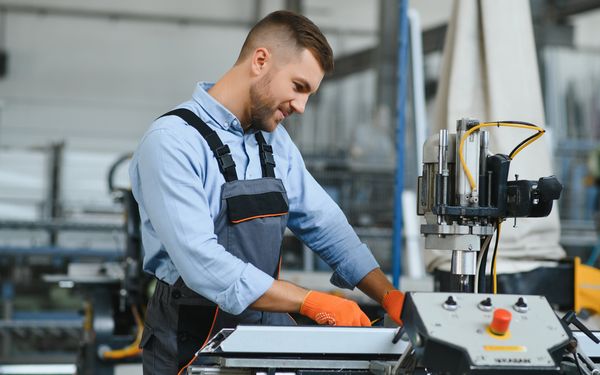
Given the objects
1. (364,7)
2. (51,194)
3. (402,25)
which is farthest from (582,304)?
(364,7)

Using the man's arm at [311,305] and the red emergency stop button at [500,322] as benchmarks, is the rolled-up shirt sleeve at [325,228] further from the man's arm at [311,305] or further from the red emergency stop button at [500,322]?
the red emergency stop button at [500,322]

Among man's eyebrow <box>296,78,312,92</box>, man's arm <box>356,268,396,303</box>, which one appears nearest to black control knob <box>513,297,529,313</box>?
man's arm <box>356,268,396,303</box>

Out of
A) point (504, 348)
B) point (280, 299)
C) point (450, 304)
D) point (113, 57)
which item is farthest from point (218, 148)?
point (113, 57)

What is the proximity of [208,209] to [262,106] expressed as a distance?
0.30 meters

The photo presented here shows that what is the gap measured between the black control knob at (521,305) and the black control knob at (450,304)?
0.36 ft

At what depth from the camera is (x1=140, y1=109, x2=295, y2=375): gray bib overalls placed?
1873mm

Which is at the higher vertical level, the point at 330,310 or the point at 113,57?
the point at 113,57

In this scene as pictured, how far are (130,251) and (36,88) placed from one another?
8.97 m

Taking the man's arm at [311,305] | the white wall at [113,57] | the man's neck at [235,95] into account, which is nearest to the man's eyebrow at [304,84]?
the man's neck at [235,95]

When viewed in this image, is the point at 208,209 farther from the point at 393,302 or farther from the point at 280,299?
the point at 393,302

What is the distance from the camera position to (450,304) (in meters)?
1.41

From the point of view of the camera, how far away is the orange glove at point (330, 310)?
1.70m

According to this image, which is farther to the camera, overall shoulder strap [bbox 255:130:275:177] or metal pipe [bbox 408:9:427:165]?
metal pipe [bbox 408:9:427:165]

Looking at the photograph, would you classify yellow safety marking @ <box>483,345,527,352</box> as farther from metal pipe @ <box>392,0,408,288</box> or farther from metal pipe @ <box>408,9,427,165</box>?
metal pipe @ <box>408,9,427,165</box>
